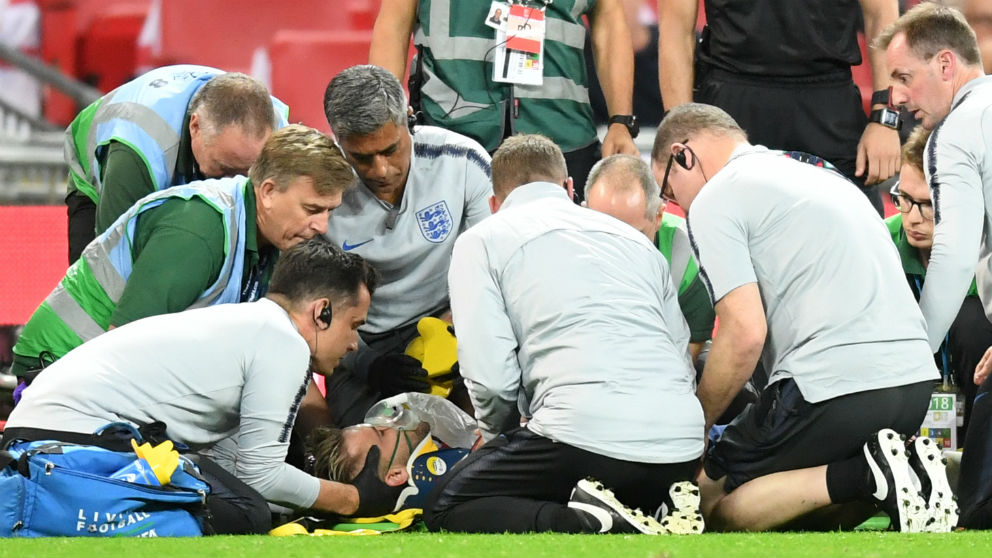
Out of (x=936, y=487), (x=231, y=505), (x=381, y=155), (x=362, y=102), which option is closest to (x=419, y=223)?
(x=381, y=155)

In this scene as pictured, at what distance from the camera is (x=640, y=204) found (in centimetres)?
391

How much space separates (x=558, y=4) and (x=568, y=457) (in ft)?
6.65

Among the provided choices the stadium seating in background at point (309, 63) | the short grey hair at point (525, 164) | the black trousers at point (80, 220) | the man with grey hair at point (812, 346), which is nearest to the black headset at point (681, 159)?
the man with grey hair at point (812, 346)

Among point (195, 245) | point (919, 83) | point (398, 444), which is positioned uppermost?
point (919, 83)

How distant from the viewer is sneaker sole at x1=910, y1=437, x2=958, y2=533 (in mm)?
3168

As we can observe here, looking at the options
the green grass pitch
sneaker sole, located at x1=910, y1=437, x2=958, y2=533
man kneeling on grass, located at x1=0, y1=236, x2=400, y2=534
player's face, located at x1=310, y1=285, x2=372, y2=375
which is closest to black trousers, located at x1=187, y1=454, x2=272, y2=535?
man kneeling on grass, located at x1=0, y1=236, x2=400, y2=534

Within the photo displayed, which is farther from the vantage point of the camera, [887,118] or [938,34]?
[887,118]

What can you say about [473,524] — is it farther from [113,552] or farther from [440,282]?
[440,282]

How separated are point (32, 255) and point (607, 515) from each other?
3952 millimetres

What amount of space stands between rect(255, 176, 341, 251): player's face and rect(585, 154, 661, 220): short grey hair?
2.63 feet

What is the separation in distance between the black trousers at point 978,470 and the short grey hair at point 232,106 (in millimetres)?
2284

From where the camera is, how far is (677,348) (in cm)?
343

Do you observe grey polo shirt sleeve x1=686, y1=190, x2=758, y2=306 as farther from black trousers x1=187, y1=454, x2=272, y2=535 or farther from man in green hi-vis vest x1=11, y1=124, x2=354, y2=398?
black trousers x1=187, y1=454, x2=272, y2=535

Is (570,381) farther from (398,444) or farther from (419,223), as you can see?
(419,223)
